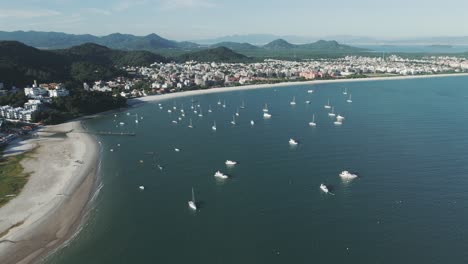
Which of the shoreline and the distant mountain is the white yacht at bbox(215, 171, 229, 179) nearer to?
the shoreline

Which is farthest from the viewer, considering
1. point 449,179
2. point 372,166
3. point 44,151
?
point 44,151

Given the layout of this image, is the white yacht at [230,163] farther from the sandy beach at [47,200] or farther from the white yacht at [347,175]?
the sandy beach at [47,200]

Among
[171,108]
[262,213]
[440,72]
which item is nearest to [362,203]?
[262,213]

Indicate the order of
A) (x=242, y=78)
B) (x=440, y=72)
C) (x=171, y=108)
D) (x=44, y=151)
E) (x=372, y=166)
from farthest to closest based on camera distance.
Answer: (x=440, y=72)
(x=242, y=78)
(x=171, y=108)
(x=44, y=151)
(x=372, y=166)

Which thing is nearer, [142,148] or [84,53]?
[142,148]

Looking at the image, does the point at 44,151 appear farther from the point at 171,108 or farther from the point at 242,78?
the point at 242,78

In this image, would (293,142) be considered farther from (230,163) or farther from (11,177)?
(11,177)

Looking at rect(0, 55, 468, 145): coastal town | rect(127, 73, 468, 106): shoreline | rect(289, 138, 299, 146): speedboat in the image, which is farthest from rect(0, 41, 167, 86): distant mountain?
rect(289, 138, 299, 146): speedboat
